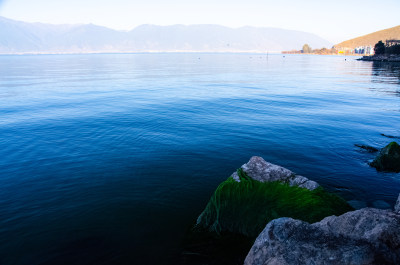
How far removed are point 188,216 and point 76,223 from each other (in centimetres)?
296

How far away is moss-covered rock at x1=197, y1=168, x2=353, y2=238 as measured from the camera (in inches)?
213

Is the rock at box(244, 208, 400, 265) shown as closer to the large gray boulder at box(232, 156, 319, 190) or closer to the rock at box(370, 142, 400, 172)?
the large gray boulder at box(232, 156, 319, 190)

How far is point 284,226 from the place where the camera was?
385 centimetres

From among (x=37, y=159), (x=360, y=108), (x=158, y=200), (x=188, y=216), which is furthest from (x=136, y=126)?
(x=360, y=108)

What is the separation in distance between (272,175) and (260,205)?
3.22 feet

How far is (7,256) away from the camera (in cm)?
532

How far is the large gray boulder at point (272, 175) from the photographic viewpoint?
601cm

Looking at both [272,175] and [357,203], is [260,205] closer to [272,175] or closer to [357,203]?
[272,175]

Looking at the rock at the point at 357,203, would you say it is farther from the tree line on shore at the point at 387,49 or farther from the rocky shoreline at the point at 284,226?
the tree line on shore at the point at 387,49

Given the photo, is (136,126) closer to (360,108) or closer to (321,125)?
(321,125)

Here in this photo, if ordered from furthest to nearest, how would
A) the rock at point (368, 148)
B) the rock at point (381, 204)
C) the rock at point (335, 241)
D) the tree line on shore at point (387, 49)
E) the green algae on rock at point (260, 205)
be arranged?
the tree line on shore at point (387, 49), the rock at point (368, 148), the rock at point (381, 204), the green algae on rock at point (260, 205), the rock at point (335, 241)

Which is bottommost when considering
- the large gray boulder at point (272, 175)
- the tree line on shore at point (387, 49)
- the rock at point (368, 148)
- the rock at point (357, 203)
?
the rock at point (357, 203)

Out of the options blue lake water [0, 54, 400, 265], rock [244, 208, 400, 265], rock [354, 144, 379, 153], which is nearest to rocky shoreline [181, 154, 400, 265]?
rock [244, 208, 400, 265]

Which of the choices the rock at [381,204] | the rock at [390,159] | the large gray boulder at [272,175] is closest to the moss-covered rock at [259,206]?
the large gray boulder at [272,175]
